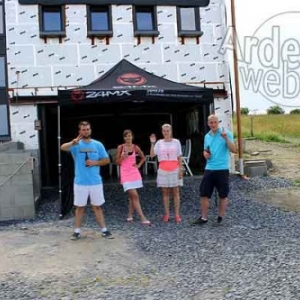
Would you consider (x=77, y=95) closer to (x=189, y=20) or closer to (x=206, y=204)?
(x=206, y=204)

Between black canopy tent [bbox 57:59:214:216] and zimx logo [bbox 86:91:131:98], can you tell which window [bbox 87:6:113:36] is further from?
zimx logo [bbox 86:91:131:98]

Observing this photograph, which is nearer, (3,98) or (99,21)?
(3,98)

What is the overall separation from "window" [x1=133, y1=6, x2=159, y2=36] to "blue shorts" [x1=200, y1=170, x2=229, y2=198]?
21.0 ft

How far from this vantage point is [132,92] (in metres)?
8.62

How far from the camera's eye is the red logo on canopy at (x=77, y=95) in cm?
838

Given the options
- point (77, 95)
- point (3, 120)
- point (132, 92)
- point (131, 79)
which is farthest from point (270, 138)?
point (77, 95)

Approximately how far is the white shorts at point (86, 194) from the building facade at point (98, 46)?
18.7 ft

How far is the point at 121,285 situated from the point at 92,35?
8.89 m

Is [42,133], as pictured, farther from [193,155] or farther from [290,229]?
Result: [290,229]

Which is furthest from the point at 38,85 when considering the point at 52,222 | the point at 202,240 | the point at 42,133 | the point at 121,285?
the point at 121,285

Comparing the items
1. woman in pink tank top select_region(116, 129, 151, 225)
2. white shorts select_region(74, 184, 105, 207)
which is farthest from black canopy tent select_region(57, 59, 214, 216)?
white shorts select_region(74, 184, 105, 207)

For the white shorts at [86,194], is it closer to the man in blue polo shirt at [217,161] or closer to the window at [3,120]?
the man in blue polo shirt at [217,161]

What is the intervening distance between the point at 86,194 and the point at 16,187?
2.43 m

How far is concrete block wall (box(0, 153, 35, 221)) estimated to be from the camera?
28.1ft
